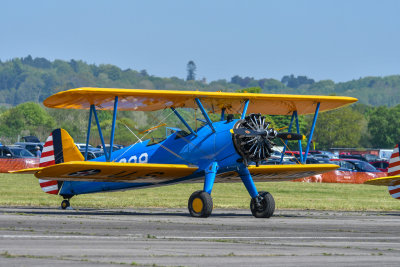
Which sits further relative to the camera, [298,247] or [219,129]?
[219,129]

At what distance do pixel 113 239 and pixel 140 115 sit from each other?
131 m

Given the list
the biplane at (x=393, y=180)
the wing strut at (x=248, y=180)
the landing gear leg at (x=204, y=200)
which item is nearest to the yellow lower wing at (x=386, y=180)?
the biplane at (x=393, y=180)

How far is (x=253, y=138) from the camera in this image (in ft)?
51.7

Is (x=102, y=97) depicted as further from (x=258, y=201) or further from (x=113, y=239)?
(x=113, y=239)

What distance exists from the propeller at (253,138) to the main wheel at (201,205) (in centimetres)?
119

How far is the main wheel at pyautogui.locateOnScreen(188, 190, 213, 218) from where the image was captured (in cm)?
1546

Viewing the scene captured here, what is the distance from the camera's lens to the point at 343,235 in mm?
12000

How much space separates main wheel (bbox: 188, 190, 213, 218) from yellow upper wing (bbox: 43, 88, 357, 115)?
2.29m

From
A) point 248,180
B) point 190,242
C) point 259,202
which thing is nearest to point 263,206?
point 259,202

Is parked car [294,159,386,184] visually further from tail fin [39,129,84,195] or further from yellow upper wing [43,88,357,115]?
tail fin [39,129,84,195]

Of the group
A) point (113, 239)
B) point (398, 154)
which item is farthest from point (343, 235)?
point (398, 154)

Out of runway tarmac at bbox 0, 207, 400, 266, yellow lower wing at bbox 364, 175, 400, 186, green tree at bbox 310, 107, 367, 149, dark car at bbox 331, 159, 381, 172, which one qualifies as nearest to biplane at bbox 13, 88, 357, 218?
runway tarmac at bbox 0, 207, 400, 266

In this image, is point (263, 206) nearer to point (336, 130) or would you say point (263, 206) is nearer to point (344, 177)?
point (344, 177)

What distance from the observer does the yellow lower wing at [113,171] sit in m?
15.3
